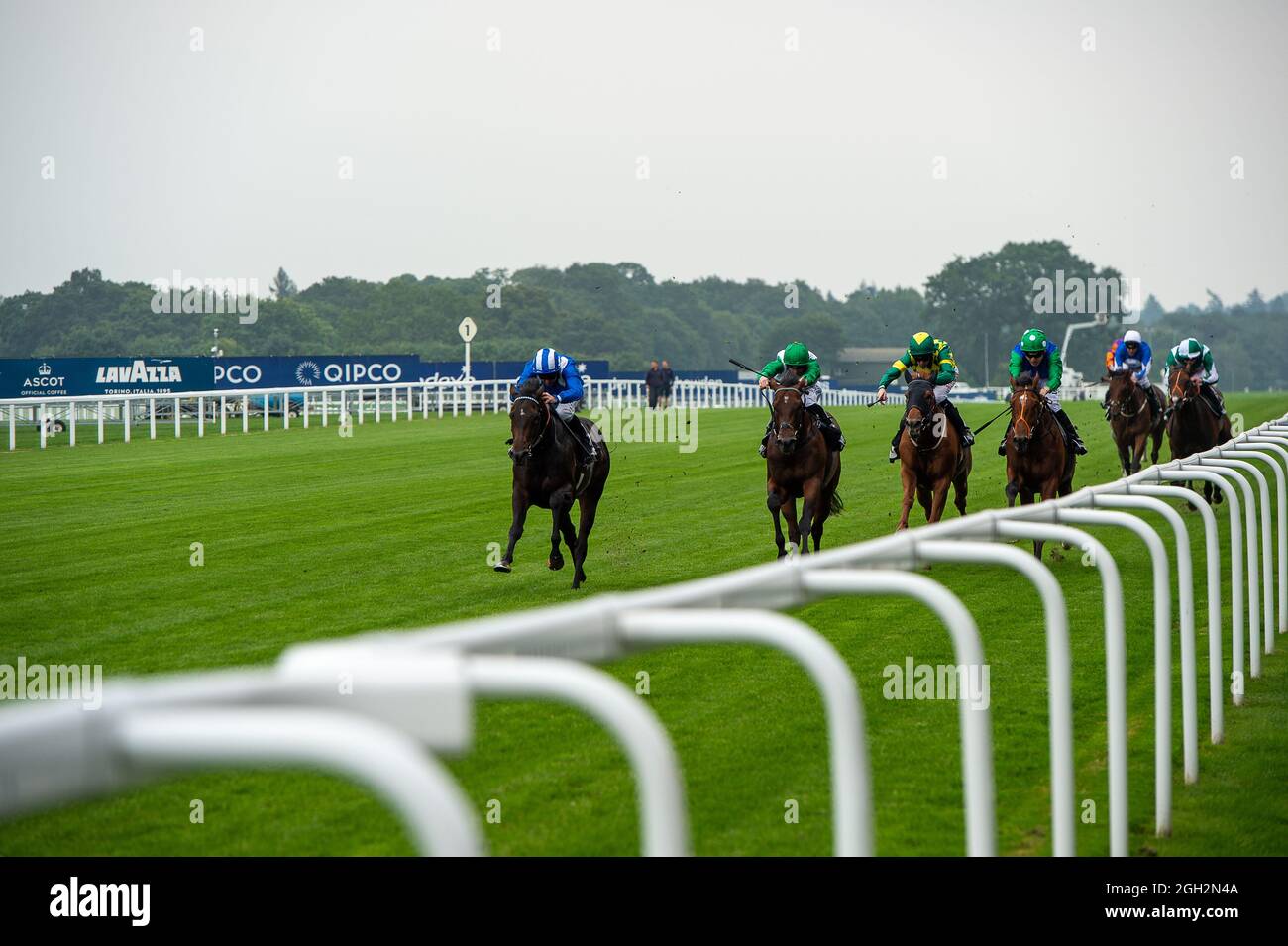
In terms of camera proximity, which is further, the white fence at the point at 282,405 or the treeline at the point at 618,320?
the treeline at the point at 618,320

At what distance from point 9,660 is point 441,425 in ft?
67.4

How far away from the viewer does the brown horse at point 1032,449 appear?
12195 millimetres

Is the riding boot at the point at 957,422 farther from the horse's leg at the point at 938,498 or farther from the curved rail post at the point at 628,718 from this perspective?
the curved rail post at the point at 628,718

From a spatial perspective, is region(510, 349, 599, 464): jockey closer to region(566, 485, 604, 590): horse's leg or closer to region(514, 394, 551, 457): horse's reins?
region(514, 394, 551, 457): horse's reins

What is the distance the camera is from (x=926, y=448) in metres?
12.2

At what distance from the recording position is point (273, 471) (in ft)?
66.1

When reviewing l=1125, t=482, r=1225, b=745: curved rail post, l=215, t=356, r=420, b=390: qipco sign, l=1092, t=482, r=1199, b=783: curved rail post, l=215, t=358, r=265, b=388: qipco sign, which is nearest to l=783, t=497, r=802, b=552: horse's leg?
l=1125, t=482, r=1225, b=745: curved rail post
